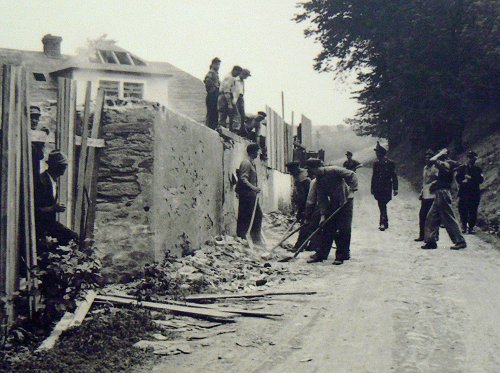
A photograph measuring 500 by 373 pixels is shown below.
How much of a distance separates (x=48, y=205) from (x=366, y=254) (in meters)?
6.27

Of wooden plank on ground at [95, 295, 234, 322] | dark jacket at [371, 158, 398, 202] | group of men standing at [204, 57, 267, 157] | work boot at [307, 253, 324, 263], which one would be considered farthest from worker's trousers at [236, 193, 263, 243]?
wooden plank on ground at [95, 295, 234, 322]

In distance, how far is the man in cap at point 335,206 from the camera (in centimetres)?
944

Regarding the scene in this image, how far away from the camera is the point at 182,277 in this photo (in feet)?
22.7

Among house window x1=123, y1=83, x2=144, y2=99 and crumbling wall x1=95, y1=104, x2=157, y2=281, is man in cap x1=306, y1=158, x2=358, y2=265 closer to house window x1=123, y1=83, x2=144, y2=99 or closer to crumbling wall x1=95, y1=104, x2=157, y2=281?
crumbling wall x1=95, y1=104, x2=157, y2=281

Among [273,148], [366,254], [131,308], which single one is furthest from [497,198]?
[131,308]

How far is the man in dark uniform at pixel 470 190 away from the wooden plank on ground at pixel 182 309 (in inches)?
344

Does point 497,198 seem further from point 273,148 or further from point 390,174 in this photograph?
point 273,148

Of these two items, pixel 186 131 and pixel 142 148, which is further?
pixel 186 131

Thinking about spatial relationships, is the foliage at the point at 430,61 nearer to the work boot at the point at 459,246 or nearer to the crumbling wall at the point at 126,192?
the work boot at the point at 459,246

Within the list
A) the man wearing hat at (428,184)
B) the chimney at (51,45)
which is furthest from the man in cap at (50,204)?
the chimney at (51,45)

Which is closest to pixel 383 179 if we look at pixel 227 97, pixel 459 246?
pixel 459 246

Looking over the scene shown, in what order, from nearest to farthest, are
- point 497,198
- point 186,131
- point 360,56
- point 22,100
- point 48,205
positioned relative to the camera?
point 22,100 < point 48,205 < point 186,131 < point 497,198 < point 360,56

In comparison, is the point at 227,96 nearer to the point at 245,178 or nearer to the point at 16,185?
the point at 245,178

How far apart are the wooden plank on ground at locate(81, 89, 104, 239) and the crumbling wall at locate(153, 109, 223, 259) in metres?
0.72
